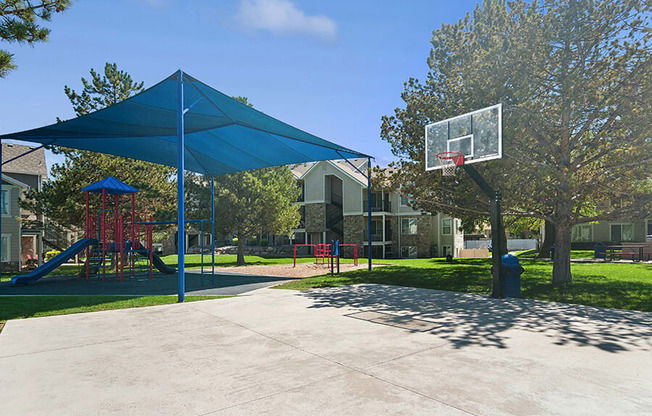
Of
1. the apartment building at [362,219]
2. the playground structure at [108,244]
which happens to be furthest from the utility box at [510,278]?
the apartment building at [362,219]

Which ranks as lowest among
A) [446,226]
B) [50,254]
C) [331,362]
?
[50,254]

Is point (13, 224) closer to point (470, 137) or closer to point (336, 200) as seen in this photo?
point (336, 200)

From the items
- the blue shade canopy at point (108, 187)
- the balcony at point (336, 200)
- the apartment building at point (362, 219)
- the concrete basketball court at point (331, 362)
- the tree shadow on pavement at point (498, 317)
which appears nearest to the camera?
the concrete basketball court at point (331, 362)

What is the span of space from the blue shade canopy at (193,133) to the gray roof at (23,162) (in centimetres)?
1720

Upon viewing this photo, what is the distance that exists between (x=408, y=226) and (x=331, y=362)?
3271 cm

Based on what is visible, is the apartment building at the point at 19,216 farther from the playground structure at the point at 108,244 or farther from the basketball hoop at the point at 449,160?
the basketball hoop at the point at 449,160

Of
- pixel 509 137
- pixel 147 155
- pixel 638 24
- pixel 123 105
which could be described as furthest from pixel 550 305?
pixel 147 155

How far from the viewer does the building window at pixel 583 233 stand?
36.9 metres

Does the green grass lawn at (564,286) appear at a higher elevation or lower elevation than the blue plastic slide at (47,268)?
lower

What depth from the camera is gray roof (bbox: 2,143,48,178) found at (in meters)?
29.8

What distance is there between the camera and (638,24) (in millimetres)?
11336

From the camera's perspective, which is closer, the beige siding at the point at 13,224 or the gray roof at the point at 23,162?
the beige siding at the point at 13,224

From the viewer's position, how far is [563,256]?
521 inches

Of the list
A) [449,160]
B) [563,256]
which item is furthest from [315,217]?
[449,160]
